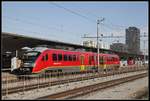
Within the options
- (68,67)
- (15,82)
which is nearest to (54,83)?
(15,82)

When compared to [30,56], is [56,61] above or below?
below

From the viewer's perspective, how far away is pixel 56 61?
37.6m

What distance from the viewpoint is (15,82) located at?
28.1m

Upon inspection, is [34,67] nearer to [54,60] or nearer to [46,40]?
[54,60]

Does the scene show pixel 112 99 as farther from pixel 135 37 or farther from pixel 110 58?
pixel 135 37

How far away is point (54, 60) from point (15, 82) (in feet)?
31.3

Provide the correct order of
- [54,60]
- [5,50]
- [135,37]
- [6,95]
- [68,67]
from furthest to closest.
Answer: [135,37] → [5,50] → [68,67] → [54,60] → [6,95]

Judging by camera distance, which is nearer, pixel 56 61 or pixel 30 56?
pixel 30 56

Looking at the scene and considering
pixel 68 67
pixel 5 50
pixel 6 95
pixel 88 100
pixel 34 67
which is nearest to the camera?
pixel 88 100

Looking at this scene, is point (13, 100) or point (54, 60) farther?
point (54, 60)

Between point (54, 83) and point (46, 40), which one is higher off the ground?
point (46, 40)

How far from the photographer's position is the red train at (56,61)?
115ft

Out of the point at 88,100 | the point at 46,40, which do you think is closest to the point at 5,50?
the point at 46,40

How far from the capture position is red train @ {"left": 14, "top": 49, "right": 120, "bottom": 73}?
35.1 meters
